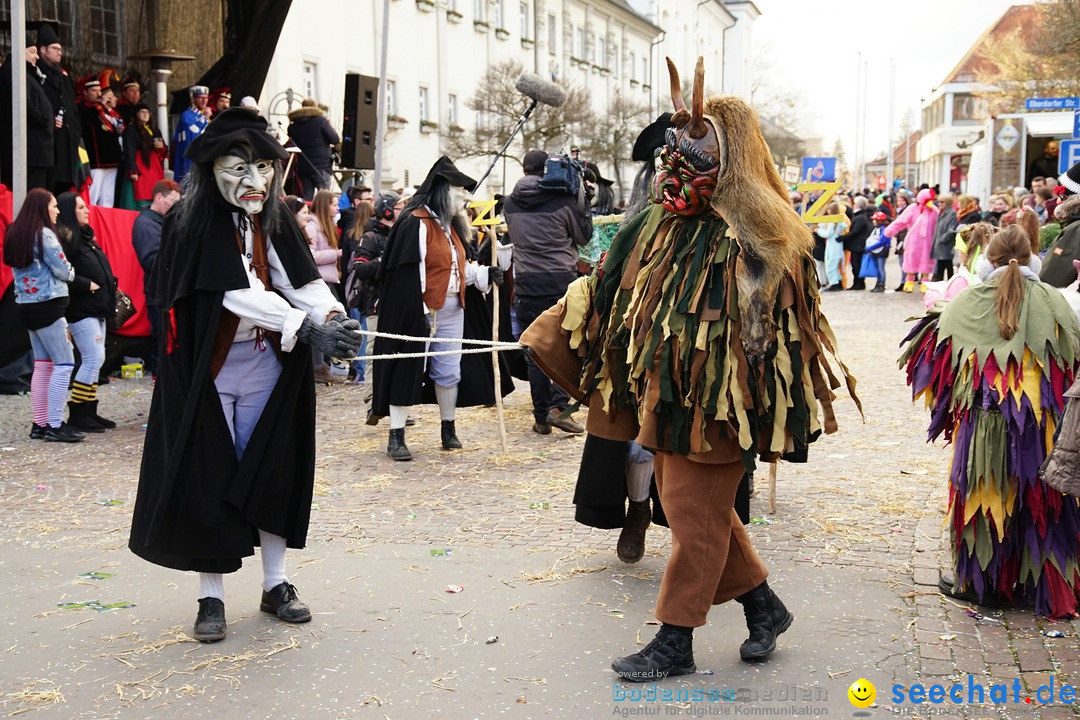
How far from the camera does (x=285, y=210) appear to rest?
15.9 ft

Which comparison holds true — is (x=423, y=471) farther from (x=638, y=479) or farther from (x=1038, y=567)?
(x=1038, y=567)

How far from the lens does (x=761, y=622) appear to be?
446 centimetres

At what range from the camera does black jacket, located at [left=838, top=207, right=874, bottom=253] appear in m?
23.3

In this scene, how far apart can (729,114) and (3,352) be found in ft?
30.9

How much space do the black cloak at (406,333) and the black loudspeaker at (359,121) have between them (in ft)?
29.3

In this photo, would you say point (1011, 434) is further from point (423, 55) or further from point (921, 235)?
point (423, 55)

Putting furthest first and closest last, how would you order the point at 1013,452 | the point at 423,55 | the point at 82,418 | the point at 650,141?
the point at 423,55 → the point at 82,418 → the point at 650,141 → the point at 1013,452

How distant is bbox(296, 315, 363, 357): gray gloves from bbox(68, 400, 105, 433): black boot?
5.63 m

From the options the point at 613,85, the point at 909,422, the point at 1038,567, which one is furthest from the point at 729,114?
the point at 613,85

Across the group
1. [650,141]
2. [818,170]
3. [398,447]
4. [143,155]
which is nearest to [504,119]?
[143,155]

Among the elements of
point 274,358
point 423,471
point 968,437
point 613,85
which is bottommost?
point 423,471

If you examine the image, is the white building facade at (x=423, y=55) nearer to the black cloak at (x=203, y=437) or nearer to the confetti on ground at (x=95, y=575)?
the confetti on ground at (x=95, y=575)

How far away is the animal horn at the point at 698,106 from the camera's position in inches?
156

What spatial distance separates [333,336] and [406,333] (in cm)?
397
